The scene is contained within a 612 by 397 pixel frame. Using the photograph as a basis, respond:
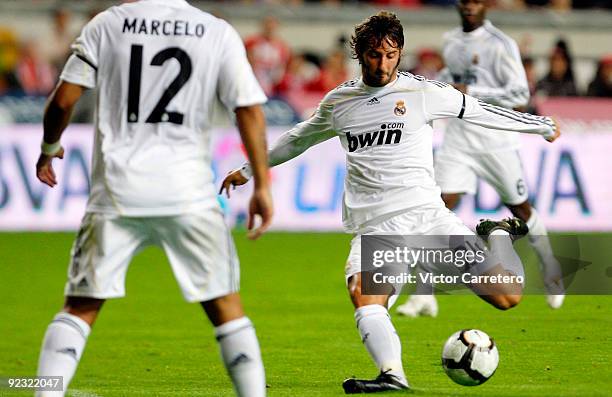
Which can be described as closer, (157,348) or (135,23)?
(135,23)

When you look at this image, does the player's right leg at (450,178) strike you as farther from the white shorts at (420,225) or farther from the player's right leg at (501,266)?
the white shorts at (420,225)

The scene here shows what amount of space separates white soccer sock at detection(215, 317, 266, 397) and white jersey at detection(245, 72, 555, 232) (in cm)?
202

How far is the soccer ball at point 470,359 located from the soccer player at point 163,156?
5.83ft

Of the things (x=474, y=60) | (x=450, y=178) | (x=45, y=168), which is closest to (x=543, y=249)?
(x=450, y=178)

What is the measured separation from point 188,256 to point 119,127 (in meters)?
0.65

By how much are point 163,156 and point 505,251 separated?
126 inches

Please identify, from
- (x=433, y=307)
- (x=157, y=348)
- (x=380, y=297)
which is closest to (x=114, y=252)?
(x=380, y=297)

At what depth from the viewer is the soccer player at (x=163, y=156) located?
19.4 feet

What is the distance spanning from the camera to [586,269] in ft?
40.5

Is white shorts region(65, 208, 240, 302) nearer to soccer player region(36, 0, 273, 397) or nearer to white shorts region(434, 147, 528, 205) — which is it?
soccer player region(36, 0, 273, 397)

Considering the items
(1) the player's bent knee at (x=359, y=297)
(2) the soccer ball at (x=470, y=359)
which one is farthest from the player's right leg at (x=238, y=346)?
(2) the soccer ball at (x=470, y=359)

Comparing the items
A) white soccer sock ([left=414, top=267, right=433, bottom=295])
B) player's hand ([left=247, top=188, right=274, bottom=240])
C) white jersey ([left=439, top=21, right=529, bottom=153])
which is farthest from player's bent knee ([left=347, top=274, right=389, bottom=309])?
white jersey ([left=439, top=21, right=529, bottom=153])

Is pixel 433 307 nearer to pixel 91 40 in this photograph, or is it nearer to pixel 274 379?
pixel 274 379

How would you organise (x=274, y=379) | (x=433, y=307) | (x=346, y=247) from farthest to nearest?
(x=346, y=247) < (x=433, y=307) < (x=274, y=379)
